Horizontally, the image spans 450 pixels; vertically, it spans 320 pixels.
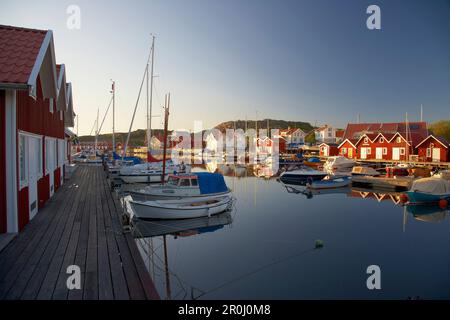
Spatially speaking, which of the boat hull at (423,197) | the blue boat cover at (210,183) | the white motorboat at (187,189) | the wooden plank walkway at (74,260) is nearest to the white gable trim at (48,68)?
the wooden plank walkway at (74,260)

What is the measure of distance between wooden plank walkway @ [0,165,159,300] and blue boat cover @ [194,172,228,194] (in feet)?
19.6

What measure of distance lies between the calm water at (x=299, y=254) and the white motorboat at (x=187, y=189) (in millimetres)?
1637

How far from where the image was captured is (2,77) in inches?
299

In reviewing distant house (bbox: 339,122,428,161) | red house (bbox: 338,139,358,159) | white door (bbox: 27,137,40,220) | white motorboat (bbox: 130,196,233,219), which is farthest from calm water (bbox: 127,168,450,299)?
red house (bbox: 338,139,358,159)

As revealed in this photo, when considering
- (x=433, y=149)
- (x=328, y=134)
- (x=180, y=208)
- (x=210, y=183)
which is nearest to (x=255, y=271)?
(x=180, y=208)

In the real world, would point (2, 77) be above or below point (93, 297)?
above

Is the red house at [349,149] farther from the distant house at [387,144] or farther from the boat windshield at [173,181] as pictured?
the boat windshield at [173,181]

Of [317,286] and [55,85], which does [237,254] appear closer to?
[317,286]

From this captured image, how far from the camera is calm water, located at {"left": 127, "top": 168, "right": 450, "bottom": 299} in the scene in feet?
29.8

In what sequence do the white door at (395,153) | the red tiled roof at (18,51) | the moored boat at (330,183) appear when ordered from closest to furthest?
the red tiled roof at (18,51) < the moored boat at (330,183) < the white door at (395,153)

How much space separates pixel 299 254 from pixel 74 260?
27.0ft

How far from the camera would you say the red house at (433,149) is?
141 feet
